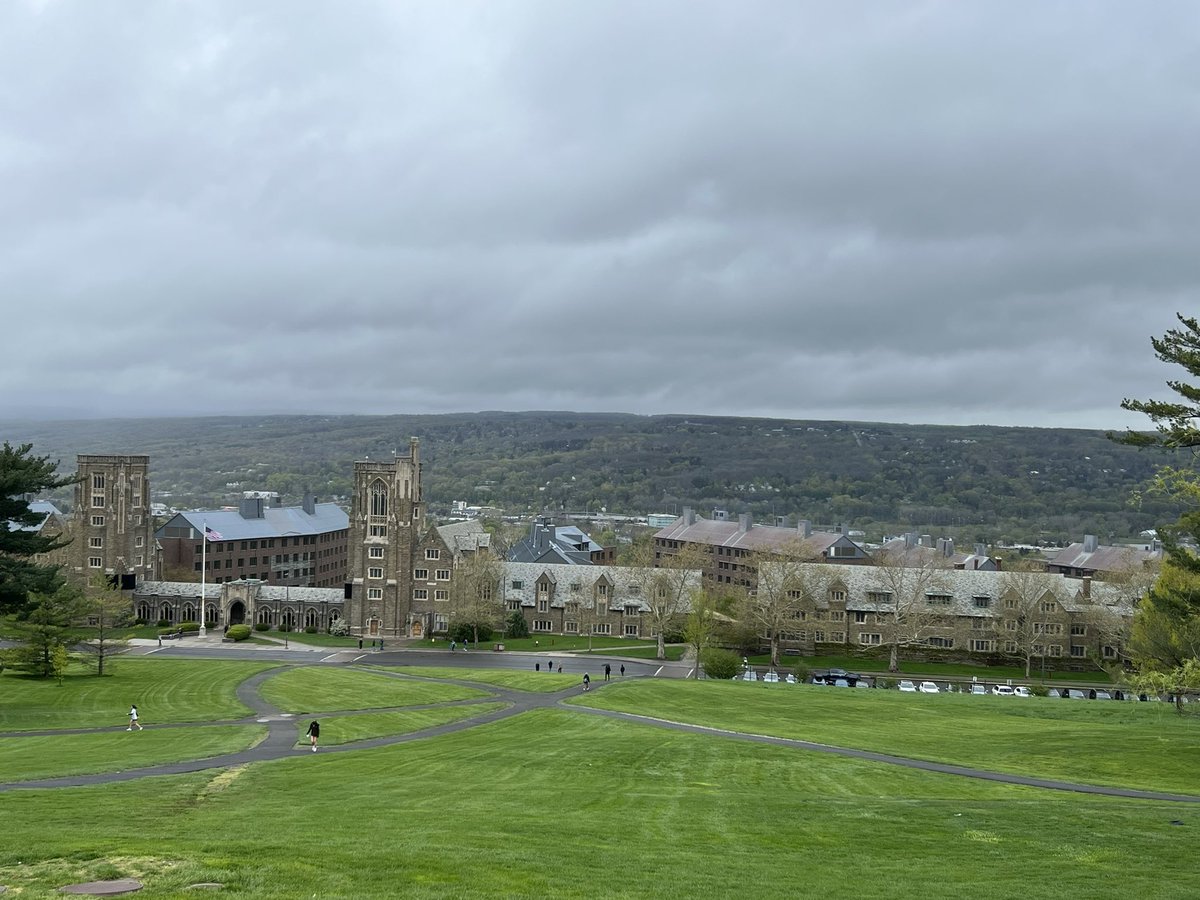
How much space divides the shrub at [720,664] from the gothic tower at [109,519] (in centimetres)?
7756

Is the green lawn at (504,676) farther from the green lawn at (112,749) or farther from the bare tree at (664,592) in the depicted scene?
the green lawn at (112,749)

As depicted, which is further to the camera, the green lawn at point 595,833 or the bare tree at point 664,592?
the bare tree at point 664,592

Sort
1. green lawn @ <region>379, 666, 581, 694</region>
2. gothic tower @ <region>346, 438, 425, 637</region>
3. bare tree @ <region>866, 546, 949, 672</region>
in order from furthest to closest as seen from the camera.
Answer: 1. gothic tower @ <region>346, 438, 425, 637</region>
2. bare tree @ <region>866, 546, 949, 672</region>
3. green lawn @ <region>379, 666, 581, 694</region>

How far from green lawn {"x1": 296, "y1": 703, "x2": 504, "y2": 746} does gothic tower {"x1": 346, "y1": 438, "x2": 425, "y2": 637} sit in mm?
51472

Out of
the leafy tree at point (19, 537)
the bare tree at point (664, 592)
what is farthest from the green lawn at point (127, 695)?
the bare tree at point (664, 592)

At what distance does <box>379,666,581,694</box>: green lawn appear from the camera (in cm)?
7590


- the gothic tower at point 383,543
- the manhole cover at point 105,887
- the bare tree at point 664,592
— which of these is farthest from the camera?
the gothic tower at point 383,543

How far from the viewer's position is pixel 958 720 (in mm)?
62375

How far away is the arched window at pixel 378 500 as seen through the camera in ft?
384

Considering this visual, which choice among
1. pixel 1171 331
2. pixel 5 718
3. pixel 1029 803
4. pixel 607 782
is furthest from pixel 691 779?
pixel 5 718

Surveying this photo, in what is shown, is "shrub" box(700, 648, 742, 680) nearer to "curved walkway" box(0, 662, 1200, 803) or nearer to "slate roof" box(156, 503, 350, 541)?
"curved walkway" box(0, 662, 1200, 803)

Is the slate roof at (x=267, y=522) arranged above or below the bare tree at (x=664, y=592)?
above

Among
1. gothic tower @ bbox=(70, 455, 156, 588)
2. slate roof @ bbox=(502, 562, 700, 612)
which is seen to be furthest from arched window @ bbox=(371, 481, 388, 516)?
gothic tower @ bbox=(70, 455, 156, 588)

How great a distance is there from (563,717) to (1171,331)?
127 feet
